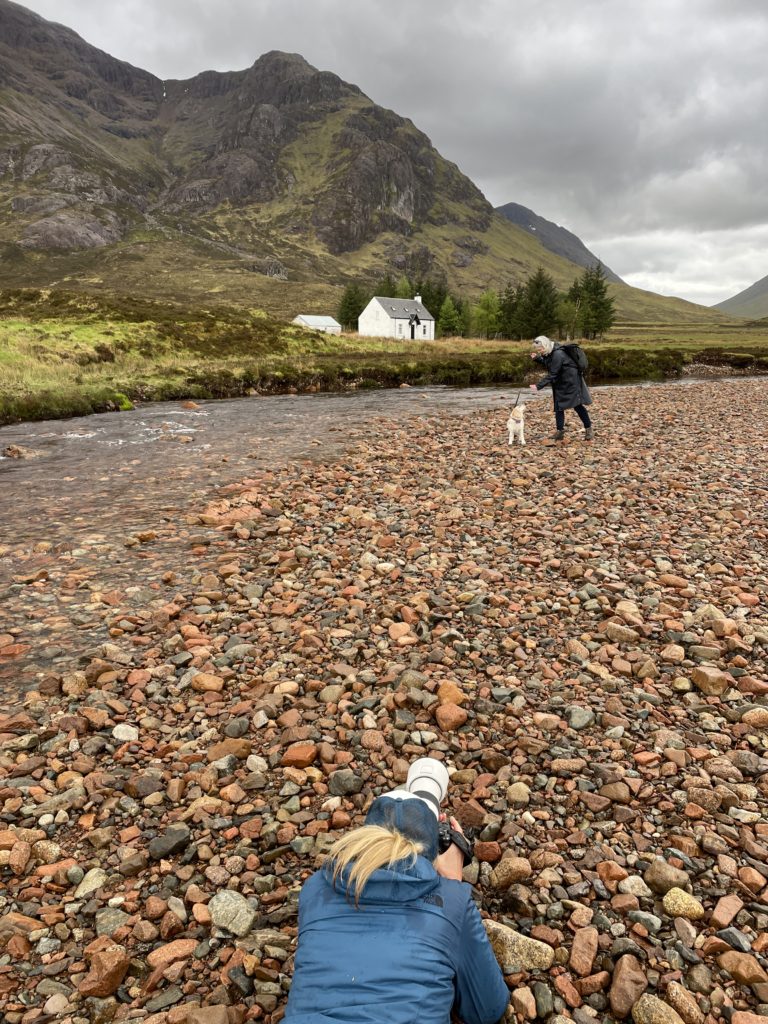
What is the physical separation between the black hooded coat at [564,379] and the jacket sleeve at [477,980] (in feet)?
47.7

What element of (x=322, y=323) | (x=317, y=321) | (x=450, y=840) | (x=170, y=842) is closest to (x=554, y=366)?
(x=450, y=840)

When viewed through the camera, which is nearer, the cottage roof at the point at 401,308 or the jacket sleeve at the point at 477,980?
the jacket sleeve at the point at 477,980

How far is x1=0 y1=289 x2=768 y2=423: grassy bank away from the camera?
104 feet

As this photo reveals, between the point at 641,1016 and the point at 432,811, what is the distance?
153 centimetres

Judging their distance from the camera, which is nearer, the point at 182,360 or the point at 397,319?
the point at 182,360

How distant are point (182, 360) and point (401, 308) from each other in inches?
3100

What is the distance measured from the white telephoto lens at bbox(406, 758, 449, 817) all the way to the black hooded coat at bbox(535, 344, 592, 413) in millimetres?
13561

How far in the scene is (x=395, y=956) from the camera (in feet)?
8.56

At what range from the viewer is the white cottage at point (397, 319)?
11394 cm

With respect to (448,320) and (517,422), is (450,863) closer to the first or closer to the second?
(517,422)

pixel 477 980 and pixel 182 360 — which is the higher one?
pixel 182 360

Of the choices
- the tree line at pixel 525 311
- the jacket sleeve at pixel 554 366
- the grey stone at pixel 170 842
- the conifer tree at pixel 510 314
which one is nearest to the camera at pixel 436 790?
the grey stone at pixel 170 842

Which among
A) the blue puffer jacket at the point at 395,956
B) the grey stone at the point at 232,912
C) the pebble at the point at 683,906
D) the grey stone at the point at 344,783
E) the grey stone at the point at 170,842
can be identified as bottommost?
the grey stone at the point at 232,912

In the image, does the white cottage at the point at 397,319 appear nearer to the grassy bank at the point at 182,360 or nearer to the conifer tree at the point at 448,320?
the conifer tree at the point at 448,320
